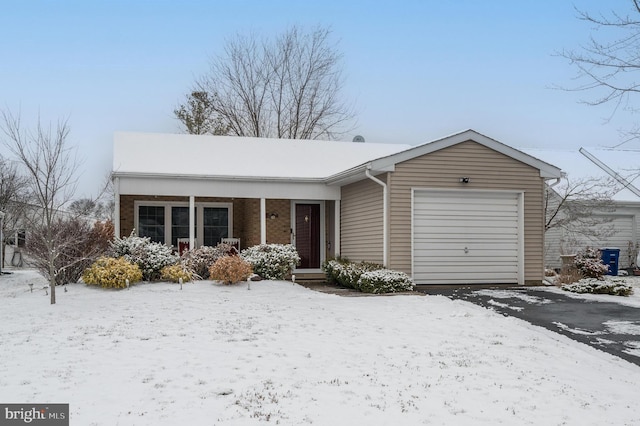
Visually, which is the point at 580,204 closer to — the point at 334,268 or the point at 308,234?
the point at 308,234

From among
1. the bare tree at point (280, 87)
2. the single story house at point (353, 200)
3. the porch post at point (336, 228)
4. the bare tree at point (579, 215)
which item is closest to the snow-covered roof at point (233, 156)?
the single story house at point (353, 200)

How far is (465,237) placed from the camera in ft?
44.5

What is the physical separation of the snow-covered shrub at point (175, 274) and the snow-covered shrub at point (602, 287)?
8647 millimetres

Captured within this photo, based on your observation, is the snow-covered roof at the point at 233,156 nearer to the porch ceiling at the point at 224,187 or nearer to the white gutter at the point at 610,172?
the porch ceiling at the point at 224,187

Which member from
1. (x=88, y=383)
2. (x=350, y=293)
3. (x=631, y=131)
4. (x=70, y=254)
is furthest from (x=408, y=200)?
(x=88, y=383)

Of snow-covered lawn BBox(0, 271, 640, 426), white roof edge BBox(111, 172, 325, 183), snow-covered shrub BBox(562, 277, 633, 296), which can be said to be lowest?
snow-covered lawn BBox(0, 271, 640, 426)

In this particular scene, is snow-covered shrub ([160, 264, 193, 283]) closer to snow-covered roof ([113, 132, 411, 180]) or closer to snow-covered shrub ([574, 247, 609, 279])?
snow-covered roof ([113, 132, 411, 180])

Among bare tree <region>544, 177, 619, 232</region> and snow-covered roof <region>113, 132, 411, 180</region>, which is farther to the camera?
bare tree <region>544, 177, 619, 232</region>

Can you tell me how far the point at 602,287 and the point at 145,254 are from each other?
10262mm

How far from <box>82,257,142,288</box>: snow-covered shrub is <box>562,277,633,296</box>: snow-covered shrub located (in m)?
9.72

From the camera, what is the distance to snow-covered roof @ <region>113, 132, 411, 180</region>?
51.8 ft

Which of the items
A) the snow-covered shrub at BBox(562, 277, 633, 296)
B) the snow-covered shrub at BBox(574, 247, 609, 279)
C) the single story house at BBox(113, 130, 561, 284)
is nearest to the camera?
the snow-covered shrub at BBox(562, 277, 633, 296)

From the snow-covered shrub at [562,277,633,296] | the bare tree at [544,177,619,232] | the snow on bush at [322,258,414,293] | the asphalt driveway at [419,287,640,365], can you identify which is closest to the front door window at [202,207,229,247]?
the snow on bush at [322,258,414,293]

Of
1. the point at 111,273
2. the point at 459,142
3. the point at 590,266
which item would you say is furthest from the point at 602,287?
the point at 111,273
